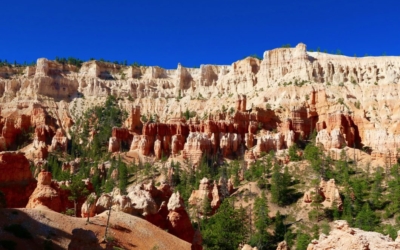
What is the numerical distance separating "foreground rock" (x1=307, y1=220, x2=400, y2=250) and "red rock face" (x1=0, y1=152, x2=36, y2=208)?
31540mm

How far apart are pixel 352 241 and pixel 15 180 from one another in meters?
34.9

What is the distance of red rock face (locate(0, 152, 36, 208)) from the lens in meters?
41.8

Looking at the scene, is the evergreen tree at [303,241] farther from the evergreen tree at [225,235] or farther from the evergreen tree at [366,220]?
the evergreen tree at [225,235]

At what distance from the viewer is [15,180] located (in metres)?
43.0

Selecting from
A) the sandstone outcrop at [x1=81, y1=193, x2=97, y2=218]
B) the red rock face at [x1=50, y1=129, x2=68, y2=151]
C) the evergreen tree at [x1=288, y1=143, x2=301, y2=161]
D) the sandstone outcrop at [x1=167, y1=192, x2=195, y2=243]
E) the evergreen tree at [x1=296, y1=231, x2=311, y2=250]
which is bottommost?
the evergreen tree at [x1=296, y1=231, x2=311, y2=250]

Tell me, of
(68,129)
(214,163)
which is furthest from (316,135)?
(68,129)

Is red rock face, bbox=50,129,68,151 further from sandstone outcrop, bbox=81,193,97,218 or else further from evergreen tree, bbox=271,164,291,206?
sandstone outcrop, bbox=81,193,97,218

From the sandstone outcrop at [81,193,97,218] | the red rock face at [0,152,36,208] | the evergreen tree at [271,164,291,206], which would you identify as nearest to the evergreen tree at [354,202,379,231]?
the evergreen tree at [271,164,291,206]

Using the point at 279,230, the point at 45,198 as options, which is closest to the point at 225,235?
the point at 279,230

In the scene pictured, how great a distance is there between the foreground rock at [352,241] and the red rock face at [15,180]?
31.5 m

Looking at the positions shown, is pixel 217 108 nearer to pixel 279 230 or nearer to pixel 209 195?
pixel 209 195

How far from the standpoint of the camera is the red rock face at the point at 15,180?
41750 millimetres

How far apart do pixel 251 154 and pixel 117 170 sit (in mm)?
26620

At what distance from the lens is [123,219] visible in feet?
114
